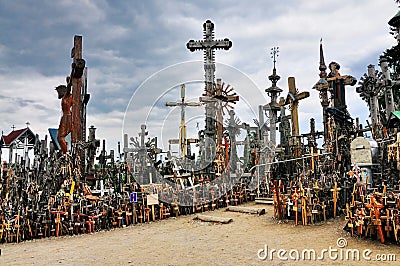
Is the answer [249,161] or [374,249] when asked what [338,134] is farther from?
[249,161]

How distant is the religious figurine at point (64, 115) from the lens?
10.3 m

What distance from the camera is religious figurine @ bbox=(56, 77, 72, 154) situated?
1027cm

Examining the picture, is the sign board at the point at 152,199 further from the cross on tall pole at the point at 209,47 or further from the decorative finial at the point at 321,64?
the decorative finial at the point at 321,64

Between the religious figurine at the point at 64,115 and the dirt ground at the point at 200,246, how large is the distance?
300 centimetres

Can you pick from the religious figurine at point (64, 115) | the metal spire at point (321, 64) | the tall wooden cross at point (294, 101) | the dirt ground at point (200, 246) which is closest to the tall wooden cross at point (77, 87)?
the religious figurine at point (64, 115)

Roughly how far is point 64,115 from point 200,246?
6130 mm

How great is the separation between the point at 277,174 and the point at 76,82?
317 inches

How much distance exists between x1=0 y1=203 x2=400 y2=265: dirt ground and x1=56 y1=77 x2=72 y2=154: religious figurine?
2999mm

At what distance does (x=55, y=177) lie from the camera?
9594 mm

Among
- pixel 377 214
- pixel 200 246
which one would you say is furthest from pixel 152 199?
pixel 377 214

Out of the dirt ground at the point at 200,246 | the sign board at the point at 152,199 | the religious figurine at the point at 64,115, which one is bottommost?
the dirt ground at the point at 200,246

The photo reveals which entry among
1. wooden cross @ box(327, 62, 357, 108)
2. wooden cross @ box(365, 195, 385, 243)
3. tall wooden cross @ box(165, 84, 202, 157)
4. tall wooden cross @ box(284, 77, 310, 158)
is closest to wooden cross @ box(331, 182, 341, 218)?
wooden cross @ box(365, 195, 385, 243)

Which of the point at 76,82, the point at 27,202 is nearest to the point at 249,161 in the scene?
the point at 76,82

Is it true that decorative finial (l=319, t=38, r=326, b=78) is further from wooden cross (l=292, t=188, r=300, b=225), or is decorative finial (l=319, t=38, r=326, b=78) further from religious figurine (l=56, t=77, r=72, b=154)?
religious figurine (l=56, t=77, r=72, b=154)
